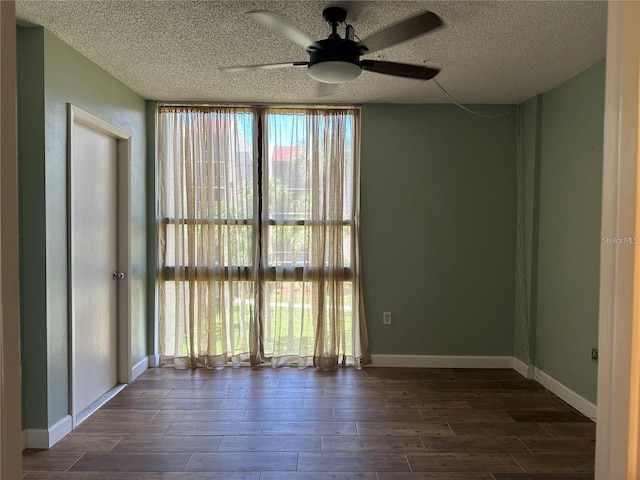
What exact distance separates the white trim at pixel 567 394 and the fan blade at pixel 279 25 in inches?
118

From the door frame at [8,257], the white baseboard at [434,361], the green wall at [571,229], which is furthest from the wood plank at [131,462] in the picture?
the green wall at [571,229]

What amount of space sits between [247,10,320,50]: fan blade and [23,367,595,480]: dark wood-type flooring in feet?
7.68

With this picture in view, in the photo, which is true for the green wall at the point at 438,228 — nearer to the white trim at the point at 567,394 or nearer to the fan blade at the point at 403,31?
the white trim at the point at 567,394

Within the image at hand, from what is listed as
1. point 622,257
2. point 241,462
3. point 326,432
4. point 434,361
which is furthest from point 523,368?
point 622,257

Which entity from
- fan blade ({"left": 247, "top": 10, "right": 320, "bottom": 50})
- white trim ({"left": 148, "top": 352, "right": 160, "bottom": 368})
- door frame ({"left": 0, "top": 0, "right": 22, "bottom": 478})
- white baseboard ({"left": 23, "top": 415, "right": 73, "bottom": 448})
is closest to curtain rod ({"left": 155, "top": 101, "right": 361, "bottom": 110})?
fan blade ({"left": 247, "top": 10, "right": 320, "bottom": 50})

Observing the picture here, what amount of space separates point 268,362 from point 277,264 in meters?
1.00

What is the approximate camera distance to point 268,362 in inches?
160

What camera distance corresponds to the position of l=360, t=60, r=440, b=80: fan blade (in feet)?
7.58

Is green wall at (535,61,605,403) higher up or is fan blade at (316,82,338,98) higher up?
fan blade at (316,82,338,98)

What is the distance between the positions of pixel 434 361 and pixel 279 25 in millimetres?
3384

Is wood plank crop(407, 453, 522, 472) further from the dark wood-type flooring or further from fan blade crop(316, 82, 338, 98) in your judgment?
fan blade crop(316, 82, 338, 98)

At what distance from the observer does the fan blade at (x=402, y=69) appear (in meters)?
2.31

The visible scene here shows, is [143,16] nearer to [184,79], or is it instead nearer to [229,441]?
[184,79]

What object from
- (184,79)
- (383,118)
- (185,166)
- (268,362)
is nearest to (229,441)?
(268,362)
